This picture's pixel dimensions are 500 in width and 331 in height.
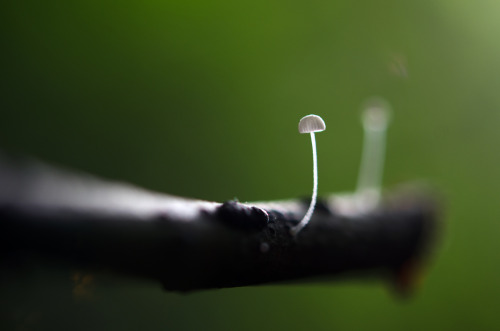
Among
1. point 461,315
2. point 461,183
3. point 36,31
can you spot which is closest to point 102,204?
point 36,31

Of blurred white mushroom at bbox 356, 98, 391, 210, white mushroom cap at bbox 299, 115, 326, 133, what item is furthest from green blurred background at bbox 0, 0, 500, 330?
white mushroom cap at bbox 299, 115, 326, 133

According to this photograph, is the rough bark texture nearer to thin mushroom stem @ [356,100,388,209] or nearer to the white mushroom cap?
the white mushroom cap

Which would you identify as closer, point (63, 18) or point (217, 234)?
point (217, 234)

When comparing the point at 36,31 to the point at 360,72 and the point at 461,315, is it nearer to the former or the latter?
the point at 360,72

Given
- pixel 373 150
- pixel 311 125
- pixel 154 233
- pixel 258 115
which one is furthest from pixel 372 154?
pixel 154 233

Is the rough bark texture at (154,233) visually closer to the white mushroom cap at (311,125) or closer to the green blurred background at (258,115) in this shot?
the white mushroom cap at (311,125)

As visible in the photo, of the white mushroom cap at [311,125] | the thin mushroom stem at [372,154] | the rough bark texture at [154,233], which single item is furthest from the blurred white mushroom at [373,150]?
the rough bark texture at [154,233]

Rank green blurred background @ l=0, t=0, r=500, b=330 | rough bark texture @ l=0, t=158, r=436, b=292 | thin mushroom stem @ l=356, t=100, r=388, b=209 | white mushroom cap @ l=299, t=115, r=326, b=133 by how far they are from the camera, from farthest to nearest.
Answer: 1. thin mushroom stem @ l=356, t=100, r=388, b=209
2. green blurred background @ l=0, t=0, r=500, b=330
3. white mushroom cap @ l=299, t=115, r=326, b=133
4. rough bark texture @ l=0, t=158, r=436, b=292
